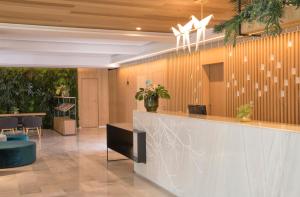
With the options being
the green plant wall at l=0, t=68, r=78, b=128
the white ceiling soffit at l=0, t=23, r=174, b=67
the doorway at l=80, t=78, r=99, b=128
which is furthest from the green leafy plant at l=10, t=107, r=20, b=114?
the doorway at l=80, t=78, r=99, b=128

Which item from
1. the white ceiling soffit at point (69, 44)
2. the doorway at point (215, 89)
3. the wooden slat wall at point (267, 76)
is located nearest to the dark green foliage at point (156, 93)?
the wooden slat wall at point (267, 76)

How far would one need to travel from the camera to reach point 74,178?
624cm

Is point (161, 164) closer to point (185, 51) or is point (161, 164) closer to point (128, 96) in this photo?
point (185, 51)

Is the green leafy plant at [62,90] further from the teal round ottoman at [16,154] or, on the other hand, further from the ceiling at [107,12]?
the ceiling at [107,12]

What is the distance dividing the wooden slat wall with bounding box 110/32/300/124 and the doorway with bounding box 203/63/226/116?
9cm

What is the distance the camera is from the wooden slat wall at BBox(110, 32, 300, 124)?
6.18 metres

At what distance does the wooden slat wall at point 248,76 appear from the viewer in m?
6.18

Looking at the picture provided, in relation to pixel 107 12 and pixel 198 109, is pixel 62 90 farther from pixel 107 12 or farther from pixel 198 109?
pixel 198 109

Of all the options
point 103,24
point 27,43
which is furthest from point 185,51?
point 27,43

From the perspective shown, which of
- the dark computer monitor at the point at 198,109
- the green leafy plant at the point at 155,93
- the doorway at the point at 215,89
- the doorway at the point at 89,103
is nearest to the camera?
the dark computer monitor at the point at 198,109

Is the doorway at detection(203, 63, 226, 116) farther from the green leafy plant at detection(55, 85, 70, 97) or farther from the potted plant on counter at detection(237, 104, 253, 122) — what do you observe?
the green leafy plant at detection(55, 85, 70, 97)

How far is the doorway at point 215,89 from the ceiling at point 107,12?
2.01 meters

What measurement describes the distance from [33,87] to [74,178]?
32.0 feet

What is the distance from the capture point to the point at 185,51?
944cm
